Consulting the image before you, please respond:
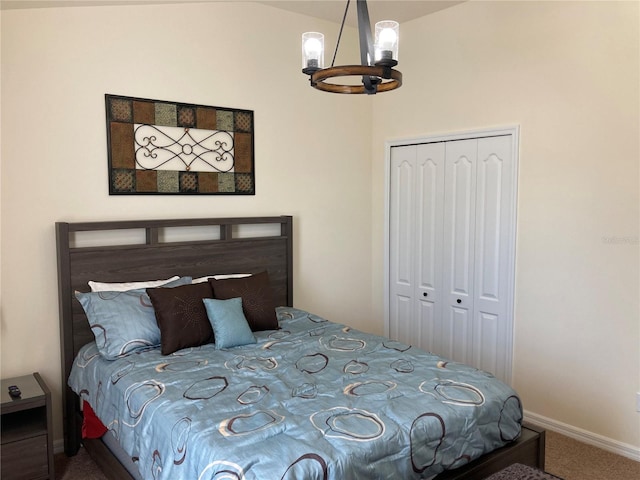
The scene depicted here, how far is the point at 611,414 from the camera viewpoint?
3.13 metres

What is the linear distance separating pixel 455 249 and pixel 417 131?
970 millimetres

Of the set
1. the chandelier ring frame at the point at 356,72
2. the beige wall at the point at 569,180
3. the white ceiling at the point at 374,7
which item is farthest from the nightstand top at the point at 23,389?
the beige wall at the point at 569,180

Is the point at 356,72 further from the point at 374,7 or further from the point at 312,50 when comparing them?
the point at 374,7

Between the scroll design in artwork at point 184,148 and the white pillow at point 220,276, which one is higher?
the scroll design in artwork at point 184,148

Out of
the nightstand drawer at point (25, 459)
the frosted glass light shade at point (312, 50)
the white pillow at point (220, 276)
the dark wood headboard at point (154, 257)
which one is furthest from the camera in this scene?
the white pillow at point (220, 276)

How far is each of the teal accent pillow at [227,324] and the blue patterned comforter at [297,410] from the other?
61 millimetres

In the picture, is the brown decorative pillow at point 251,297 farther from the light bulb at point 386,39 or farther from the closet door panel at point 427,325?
the light bulb at point 386,39

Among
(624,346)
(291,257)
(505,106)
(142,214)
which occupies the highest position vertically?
(505,106)

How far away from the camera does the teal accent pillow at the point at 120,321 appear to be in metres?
2.72

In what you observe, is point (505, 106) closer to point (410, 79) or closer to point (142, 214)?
point (410, 79)

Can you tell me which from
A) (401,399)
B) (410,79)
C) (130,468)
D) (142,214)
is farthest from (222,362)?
(410,79)

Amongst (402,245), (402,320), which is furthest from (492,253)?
(402,320)

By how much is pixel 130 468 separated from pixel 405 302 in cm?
254

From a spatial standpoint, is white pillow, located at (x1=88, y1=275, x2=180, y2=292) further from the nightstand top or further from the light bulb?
the light bulb
